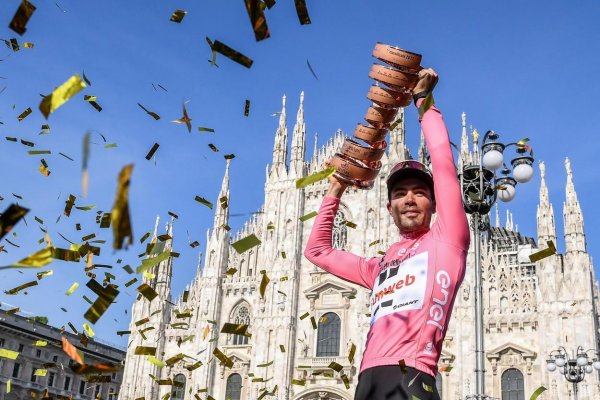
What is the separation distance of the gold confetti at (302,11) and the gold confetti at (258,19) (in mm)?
283

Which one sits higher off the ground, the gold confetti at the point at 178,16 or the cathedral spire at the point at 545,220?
the cathedral spire at the point at 545,220

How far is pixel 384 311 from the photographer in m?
3.54

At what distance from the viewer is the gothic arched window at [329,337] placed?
2812cm

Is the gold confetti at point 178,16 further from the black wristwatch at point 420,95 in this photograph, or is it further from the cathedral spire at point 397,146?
the cathedral spire at point 397,146

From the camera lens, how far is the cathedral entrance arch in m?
27.5

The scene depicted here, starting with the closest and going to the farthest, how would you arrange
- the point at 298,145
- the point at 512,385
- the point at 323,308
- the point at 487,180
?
the point at 487,180 < the point at 512,385 < the point at 323,308 < the point at 298,145

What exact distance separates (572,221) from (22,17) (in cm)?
2600

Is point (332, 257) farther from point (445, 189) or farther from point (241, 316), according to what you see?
point (241, 316)

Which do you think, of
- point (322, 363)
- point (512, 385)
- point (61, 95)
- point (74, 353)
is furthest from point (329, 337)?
point (61, 95)

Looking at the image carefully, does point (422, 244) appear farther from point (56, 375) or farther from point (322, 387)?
point (56, 375)

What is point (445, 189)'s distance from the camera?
356 cm

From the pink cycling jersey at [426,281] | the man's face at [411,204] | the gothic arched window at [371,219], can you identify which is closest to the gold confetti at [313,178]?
the man's face at [411,204]

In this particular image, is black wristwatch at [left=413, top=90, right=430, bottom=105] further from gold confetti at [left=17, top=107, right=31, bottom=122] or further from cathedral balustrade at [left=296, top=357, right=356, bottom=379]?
cathedral balustrade at [left=296, top=357, right=356, bottom=379]

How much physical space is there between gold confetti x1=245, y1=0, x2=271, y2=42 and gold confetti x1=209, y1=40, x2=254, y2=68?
327mm
